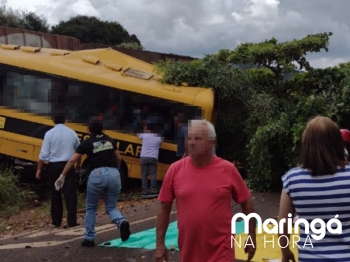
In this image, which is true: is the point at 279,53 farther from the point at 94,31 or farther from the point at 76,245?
the point at 94,31

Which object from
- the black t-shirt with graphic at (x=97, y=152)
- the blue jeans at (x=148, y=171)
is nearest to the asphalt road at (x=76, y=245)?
the black t-shirt with graphic at (x=97, y=152)

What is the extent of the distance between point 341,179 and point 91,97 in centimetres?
Result: 918

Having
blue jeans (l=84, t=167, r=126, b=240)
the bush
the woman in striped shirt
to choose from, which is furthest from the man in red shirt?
the bush

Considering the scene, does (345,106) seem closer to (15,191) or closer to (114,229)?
(114,229)

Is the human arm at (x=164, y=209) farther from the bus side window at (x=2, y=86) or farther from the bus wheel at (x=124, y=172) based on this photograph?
the bus side window at (x=2, y=86)

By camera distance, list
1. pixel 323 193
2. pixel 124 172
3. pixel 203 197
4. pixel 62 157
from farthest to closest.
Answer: pixel 124 172, pixel 62 157, pixel 203 197, pixel 323 193

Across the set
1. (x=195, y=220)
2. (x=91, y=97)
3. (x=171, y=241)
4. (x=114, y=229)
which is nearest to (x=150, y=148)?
(x=91, y=97)

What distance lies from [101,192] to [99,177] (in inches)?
8.3

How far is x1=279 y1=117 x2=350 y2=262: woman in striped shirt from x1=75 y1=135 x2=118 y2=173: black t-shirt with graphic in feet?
13.2

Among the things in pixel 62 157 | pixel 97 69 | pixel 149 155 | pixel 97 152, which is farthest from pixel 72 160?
pixel 97 69

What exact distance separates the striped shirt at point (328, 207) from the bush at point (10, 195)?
8.29 meters

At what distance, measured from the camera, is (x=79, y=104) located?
1210 centimetres

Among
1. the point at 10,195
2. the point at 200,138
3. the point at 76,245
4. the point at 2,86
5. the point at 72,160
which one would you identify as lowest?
the point at 76,245

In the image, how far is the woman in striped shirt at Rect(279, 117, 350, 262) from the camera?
3404mm
